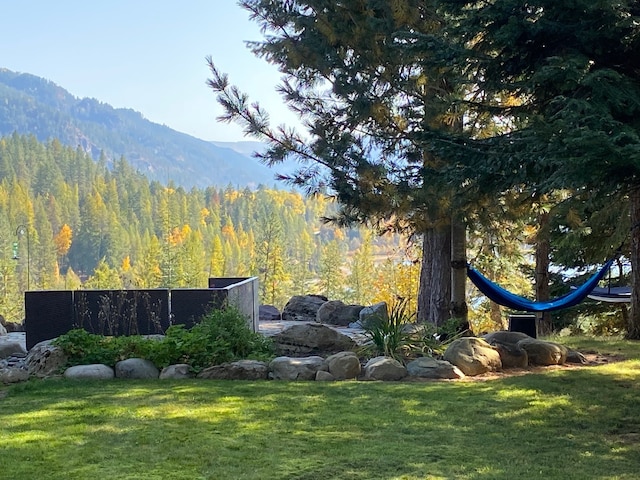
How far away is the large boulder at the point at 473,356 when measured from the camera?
5.15 meters

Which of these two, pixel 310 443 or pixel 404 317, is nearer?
pixel 310 443

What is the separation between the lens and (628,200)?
7094 mm

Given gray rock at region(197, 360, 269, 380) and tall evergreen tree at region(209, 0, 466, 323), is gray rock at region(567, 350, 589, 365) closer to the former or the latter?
tall evergreen tree at region(209, 0, 466, 323)

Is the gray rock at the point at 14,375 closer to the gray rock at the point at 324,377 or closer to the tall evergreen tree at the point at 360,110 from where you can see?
the gray rock at the point at 324,377

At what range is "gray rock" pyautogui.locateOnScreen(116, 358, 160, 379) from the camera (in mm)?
4992

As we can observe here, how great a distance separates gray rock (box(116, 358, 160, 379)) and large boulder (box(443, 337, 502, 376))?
91.3 inches

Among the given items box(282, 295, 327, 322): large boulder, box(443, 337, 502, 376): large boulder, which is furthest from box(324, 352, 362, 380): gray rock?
Answer: box(282, 295, 327, 322): large boulder

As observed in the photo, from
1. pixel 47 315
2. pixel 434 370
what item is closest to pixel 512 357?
pixel 434 370

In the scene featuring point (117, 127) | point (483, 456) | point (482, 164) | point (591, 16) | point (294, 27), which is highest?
point (117, 127)

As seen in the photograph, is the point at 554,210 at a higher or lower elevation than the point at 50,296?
higher

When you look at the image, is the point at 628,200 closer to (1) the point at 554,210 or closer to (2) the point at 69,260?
(1) the point at 554,210

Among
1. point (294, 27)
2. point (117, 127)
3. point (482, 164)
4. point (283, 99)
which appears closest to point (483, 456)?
point (482, 164)

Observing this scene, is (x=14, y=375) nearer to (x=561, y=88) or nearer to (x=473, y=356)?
(x=473, y=356)

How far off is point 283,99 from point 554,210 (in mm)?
3028
